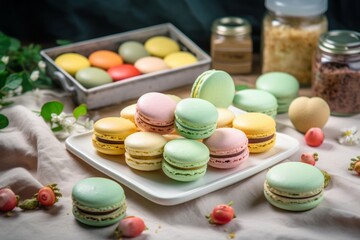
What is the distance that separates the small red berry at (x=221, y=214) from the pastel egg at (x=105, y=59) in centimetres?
62

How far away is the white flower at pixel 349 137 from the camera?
145 centimetres

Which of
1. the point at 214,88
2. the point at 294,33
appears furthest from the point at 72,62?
the point at 294,33

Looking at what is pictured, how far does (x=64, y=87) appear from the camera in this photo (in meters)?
1.63

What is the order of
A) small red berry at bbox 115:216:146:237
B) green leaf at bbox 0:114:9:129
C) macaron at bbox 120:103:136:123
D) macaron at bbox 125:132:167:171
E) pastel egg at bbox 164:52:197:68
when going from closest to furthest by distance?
small red berry at bbox 115:216:146:237 < macaron at bbox 125:132:167:171 < macaron at bbox 120:103:136:123 < green leaf at bbox 0:114:9:129 < pastel egg at bbox 164:52:197:68

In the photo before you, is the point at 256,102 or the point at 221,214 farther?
the point at 256,102

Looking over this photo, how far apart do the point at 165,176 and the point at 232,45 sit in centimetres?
57

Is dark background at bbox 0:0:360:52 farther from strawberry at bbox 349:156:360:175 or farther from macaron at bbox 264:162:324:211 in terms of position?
macaron at bbox 264:162:324:211

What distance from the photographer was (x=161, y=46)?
1.75m

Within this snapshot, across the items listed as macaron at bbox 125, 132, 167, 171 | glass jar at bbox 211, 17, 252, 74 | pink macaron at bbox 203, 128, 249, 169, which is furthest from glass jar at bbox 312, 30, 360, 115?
macaron at bbox 125, 132, 167, 171

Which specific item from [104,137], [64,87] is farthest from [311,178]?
[64,87]

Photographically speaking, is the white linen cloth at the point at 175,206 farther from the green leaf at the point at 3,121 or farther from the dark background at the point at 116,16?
the dark background at the point at 116,16

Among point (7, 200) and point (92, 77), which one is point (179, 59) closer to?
point (92, 77)

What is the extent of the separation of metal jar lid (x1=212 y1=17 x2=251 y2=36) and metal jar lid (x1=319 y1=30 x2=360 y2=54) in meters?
0.23

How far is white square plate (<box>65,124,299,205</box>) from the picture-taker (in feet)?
4.00
